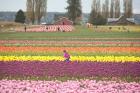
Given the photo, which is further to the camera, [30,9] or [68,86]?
[30,9]

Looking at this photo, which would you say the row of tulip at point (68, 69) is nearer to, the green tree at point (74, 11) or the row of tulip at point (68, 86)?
the row of tulip at point (68, 86)

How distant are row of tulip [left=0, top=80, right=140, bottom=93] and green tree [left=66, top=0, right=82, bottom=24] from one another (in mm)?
89834

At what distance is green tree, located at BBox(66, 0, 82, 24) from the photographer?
10280cm

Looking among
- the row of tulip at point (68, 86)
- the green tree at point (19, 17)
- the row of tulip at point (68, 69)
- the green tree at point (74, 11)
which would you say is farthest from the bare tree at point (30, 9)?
the green tree at point (74, 11)

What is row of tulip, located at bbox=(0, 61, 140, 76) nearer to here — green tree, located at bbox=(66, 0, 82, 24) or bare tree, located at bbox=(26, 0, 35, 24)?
bare tree, located at bbox=(26, 0, 35, 24)

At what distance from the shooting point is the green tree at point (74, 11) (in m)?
103

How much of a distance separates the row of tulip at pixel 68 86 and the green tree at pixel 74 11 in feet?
295

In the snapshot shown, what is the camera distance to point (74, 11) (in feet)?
339

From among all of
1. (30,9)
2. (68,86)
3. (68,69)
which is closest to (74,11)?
(30,9)

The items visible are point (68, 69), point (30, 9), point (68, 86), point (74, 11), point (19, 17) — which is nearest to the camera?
point (68, 86)

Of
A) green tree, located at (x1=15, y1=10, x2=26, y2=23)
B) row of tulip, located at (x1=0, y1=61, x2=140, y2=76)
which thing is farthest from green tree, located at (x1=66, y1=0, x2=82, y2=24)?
row of tulip, located at (x1=0, y1=61, x2=140, y2=76)

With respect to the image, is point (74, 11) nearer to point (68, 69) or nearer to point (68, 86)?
point (68, 69)

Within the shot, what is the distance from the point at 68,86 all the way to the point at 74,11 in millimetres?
91745

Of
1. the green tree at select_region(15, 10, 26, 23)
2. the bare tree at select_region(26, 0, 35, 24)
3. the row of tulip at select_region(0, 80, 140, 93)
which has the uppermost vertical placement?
the bare tree at select_region(26, 0, 35, 24)
